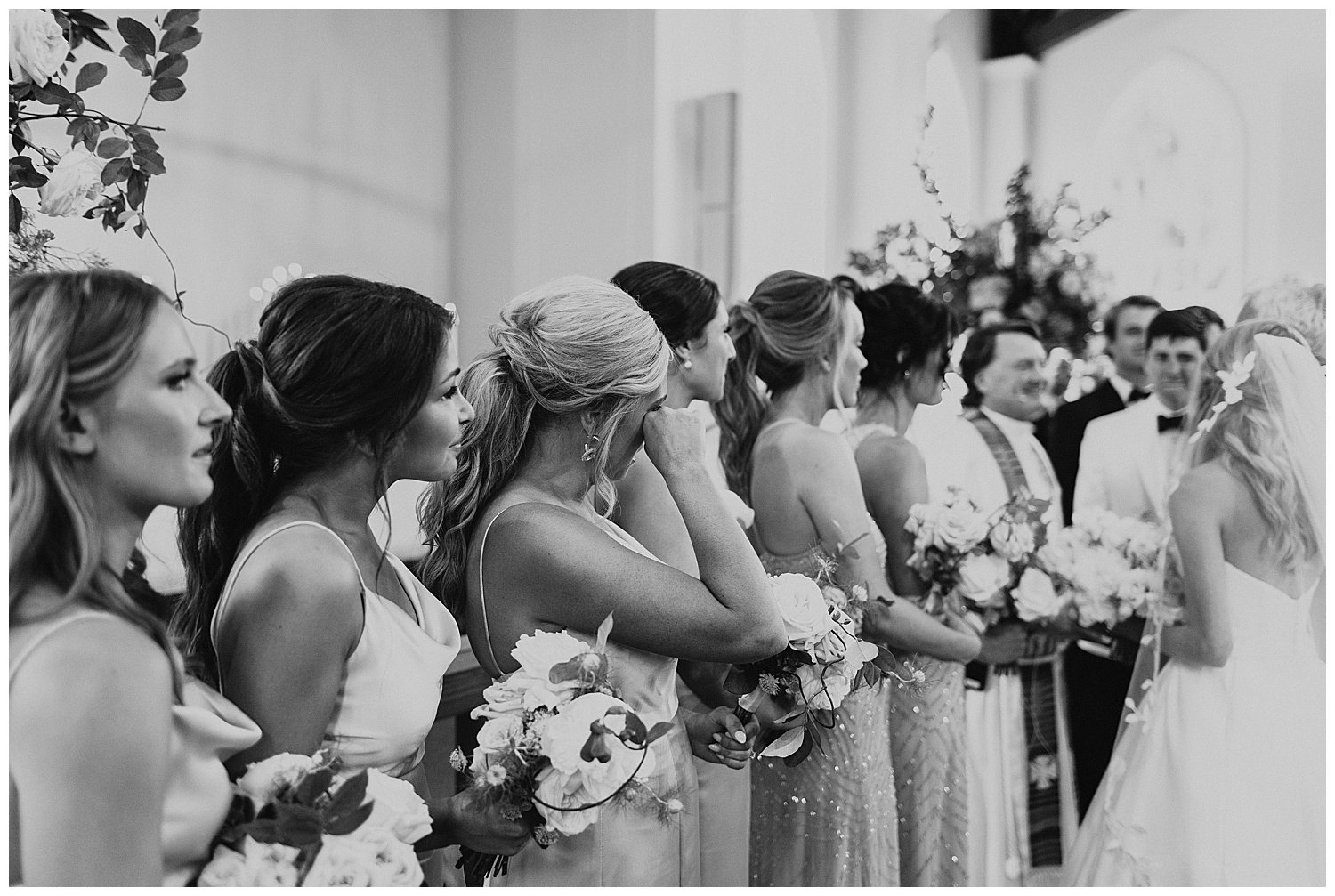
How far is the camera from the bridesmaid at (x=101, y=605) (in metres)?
1.21

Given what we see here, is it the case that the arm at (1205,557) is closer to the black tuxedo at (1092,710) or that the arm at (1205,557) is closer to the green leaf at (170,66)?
the black tuxedo at (1092,710)

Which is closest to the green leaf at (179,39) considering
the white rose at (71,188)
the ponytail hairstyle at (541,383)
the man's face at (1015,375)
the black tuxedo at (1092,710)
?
the white rose at (71,188)

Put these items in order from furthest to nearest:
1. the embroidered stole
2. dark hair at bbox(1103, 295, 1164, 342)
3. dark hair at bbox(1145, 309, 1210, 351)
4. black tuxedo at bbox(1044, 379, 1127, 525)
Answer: dark hair at bbox(1103, 295, 1164, 342)
black tuxedo at bbox(1044, 379, 1127, 525)
dark hair at bbox(1145, 309, 1210, 351)
the embroidered stole

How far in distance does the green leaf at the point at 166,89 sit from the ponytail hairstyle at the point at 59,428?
51cm

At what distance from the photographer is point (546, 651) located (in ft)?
5.30

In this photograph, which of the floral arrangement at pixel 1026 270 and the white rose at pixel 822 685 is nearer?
the white rose at pixel 822 685

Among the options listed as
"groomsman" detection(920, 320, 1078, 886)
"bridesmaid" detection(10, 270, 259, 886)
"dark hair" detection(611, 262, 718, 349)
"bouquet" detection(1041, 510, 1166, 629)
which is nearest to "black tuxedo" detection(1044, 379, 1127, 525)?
"groomsman" detection(920, 320, 1078, 886)

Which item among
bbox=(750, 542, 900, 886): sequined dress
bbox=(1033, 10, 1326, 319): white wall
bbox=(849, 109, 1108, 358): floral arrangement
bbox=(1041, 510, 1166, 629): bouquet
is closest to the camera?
bbox=(750, 542, 900, 886): sequined dress

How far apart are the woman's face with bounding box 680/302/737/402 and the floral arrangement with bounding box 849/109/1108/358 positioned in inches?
116

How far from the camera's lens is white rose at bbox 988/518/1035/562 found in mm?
2943

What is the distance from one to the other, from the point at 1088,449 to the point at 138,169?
375 cm

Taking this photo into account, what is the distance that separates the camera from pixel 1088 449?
4383 mm

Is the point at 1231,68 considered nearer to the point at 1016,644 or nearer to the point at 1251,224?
the point at 1251,224

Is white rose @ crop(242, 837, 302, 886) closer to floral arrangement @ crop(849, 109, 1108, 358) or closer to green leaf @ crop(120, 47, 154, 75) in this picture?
green leaf @ crop(120, 47, 154, 75)
